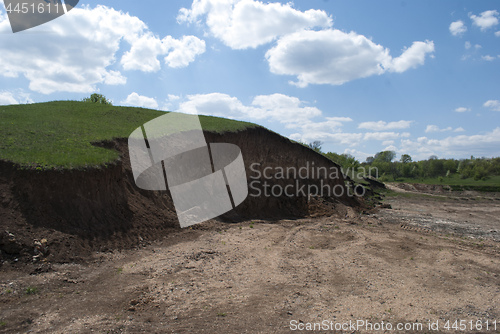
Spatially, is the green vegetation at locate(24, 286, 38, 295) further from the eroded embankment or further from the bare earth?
the eroded embankment

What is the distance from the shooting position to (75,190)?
8.80 meters

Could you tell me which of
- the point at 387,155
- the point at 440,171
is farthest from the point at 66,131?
the point at 387,155

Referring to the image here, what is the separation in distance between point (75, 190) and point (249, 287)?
595cm

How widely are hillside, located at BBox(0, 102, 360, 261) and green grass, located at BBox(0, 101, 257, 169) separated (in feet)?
0.09

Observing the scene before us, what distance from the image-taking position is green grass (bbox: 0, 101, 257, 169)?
892 cm

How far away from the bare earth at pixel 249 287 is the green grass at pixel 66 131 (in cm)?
349

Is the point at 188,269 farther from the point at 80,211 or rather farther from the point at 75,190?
the point at 75,190

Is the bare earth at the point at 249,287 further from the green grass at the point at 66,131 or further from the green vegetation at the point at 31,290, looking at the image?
the green grass at the point at 66,131

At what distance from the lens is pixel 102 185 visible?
9609mm

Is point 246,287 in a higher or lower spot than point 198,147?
lower

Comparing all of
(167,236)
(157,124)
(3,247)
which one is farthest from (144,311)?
(157,124)

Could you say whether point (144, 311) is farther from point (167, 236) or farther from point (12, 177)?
point (12, 177)

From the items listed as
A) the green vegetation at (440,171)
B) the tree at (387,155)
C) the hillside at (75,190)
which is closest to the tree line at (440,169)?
the green vegetation at (440,171)

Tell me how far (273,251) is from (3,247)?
6973mm
